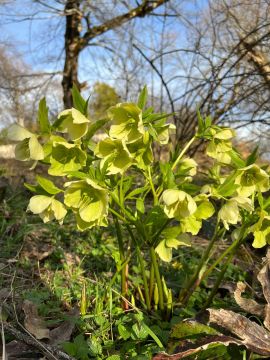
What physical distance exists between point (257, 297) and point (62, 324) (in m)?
0.68

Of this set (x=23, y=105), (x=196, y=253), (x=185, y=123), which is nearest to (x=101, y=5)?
(x=23, y=105)

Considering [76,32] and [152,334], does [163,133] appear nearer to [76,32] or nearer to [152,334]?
[152,334]

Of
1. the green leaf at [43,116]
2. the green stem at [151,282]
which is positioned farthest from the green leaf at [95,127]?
the green stem at [151,282]

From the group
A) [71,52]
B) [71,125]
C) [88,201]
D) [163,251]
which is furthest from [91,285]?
[71,52]

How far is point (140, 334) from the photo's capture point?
1202mm

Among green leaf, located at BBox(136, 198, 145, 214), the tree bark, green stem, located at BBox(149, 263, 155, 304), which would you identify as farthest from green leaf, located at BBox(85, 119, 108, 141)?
the tree bark

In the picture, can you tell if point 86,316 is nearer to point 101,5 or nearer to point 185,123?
point 185,123

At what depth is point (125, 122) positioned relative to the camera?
1.11 metres

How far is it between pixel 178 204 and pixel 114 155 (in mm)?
204

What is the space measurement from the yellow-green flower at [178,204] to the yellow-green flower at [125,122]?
173 mm

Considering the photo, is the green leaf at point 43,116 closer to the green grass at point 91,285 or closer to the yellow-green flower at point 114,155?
the yellow-green flower at point 114,155

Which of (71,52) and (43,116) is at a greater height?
(71,52)

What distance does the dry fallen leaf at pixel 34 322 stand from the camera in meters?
1.18

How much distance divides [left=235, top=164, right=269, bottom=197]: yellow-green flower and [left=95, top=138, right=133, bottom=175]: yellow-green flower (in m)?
0.30
